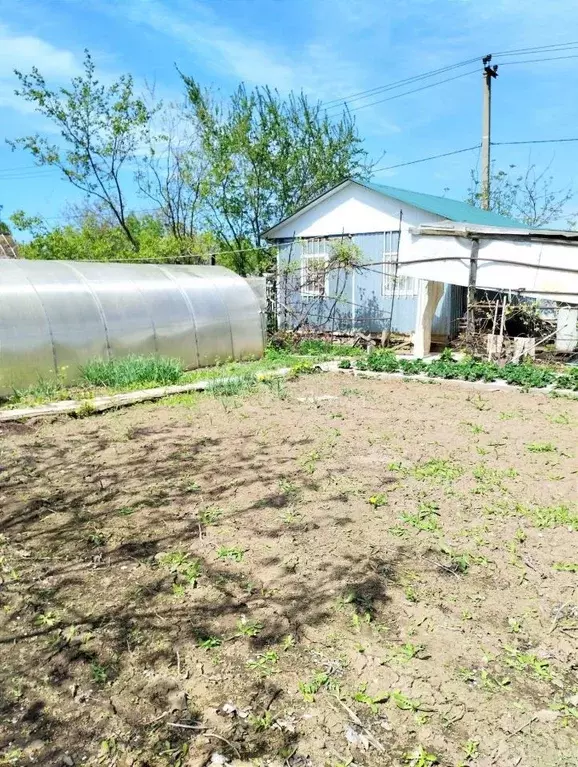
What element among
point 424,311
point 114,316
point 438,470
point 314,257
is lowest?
point 438,470

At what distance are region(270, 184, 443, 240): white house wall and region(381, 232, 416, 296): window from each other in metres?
0.26

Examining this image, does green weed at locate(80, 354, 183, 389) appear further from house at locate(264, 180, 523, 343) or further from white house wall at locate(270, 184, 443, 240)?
white house wall at locate(270, 184, 443, 240)

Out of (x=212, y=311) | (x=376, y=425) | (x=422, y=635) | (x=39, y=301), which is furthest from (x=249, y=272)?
(x=422, y=635)

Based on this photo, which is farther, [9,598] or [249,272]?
[249,272]

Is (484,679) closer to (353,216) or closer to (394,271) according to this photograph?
(394,271)

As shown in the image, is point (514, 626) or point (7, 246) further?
point (7, 246)

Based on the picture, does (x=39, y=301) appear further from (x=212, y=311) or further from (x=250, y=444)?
(x=250, y=444)

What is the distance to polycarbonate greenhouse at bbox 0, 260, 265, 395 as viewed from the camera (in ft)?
29.7

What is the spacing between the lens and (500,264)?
37.9ft

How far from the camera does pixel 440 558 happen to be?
12.1 feet

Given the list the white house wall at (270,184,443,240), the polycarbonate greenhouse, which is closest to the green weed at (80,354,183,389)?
the polycarbonate greenhouse

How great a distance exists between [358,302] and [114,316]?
311 inches

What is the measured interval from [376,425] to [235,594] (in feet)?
12.7

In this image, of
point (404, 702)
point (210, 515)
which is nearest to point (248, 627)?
point (404, 702)
